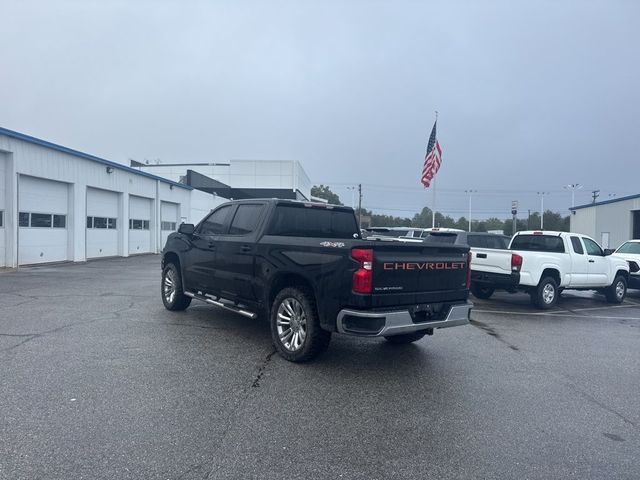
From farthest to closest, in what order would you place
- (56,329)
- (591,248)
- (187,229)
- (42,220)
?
(42,220) → (591,248) → (187,229) → (56,329)

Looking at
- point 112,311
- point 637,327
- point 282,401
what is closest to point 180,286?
point 112,311

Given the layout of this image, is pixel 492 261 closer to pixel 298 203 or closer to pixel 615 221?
pixel 298 203

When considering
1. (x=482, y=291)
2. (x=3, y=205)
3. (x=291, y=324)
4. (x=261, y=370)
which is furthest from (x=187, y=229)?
(x=3, y=205)

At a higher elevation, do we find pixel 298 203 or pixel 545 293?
pixel 298 203

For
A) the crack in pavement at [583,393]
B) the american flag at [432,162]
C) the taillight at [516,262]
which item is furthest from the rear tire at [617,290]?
the american flag at [432,162]

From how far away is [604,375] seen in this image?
19.3ft

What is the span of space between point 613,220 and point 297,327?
32159mm

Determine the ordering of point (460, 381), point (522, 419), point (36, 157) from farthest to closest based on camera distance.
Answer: point (36, 157), point (460, 381), point (522, 419)

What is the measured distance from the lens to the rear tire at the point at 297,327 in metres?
5.61

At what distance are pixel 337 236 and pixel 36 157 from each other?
15574mm

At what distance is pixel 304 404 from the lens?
15.0ft

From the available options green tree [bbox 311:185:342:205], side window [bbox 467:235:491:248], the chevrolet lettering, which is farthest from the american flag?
green tree [bbox 311:185:342:205]

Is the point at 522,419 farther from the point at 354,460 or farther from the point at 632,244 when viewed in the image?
the point at 632,244

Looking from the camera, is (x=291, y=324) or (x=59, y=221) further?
(x=59, y=221)
